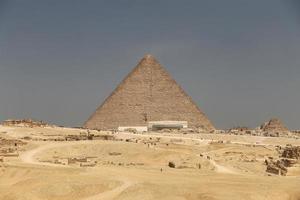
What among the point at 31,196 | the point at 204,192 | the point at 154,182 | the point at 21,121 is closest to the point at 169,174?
the point at 154,182

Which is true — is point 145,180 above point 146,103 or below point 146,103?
below

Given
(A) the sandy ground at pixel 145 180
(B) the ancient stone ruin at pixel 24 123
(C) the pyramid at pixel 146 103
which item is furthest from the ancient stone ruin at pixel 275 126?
(A) the sandy ground at pixel 145 180

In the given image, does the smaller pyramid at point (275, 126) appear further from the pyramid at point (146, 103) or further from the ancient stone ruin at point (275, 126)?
the pyramid at point (146, 103)

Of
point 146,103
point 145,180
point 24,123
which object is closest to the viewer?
point 145,180

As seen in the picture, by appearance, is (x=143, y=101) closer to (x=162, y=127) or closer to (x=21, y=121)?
(x=162, y=127)

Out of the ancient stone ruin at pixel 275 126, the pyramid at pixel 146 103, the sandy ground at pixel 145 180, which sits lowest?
the sandy ground at pixel 145 180

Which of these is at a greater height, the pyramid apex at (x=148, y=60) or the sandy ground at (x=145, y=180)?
the pyramid apex at (x=148, y=60)

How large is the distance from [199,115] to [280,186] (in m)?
52.7

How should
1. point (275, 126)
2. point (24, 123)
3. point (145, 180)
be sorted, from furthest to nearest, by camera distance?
point (275, 126) < point (24, 123) < point (145, 180)

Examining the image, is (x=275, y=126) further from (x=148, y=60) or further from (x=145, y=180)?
(x=145, y=180)

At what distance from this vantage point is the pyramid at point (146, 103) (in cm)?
7044

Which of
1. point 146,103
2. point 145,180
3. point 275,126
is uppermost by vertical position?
point 146,103

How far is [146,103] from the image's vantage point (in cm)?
7250

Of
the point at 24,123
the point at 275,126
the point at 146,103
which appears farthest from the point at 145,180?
the point at 275,126
